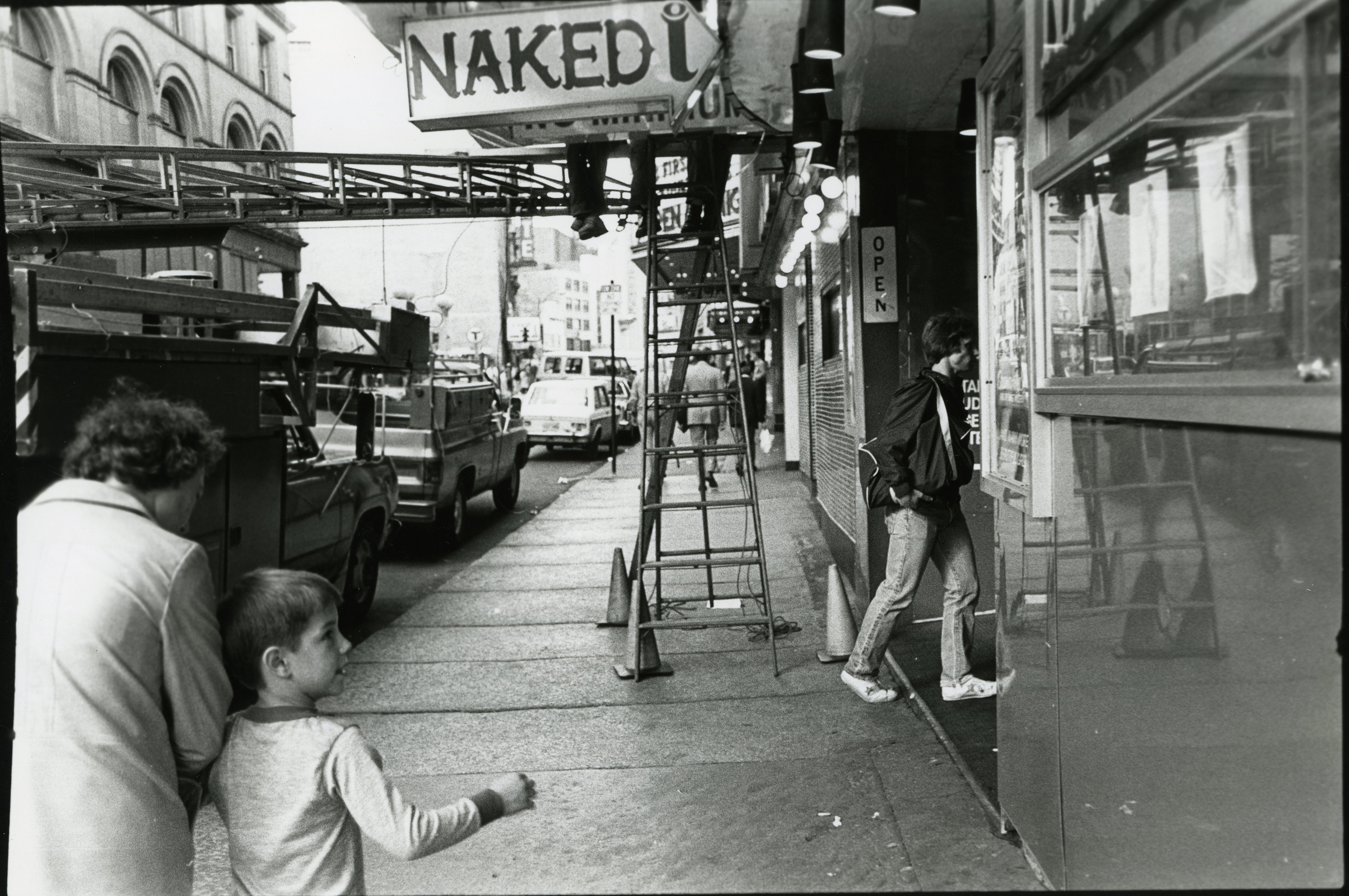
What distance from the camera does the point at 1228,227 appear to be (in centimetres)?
220

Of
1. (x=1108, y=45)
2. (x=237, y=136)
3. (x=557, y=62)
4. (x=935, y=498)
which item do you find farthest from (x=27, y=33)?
(x=935, y=498)

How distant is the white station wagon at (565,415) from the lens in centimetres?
2505

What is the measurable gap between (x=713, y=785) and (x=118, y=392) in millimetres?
3022

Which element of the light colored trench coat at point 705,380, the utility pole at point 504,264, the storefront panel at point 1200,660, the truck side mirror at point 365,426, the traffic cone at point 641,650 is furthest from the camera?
the light colored trench coat at point 705,380

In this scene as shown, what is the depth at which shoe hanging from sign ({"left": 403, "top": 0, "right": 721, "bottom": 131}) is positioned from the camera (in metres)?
3.29

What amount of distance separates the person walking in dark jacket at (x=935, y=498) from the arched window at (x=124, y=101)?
137 inches

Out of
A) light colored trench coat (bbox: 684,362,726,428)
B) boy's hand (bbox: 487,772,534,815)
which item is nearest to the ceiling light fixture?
boy's hand (bbox: 487,772,534,815)

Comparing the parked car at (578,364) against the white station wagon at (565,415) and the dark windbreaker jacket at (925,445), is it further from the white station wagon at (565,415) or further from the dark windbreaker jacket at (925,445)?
the dark windbreaker jacket at (925,445)

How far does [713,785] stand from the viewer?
16.2 ft

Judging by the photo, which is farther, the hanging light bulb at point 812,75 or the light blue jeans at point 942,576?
the light blue jeans at point 942,576

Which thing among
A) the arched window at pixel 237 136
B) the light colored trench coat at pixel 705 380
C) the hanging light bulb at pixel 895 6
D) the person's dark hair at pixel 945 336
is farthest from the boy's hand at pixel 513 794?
the light colored trench coat at pixel 705 380

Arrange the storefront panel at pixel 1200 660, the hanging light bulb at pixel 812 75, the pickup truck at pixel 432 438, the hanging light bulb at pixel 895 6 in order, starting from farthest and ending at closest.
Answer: the pickup truck at pixel 432 438, the hanging light bulb at pixel 812 75, the hanging light bulb at pixel 895 6, the storefront panel at pixel 1200 660

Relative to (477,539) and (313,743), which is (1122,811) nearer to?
(313,743)

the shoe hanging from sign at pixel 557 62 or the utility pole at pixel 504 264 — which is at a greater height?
the utility pole at pixel 504 264
